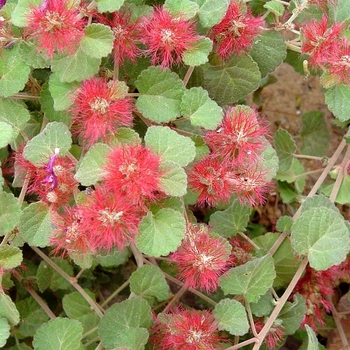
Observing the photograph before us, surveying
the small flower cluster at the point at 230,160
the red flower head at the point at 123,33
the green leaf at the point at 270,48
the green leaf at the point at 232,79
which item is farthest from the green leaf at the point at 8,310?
the green leaf at the point at 270,48

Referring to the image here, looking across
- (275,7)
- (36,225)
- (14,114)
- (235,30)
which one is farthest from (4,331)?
(275,7)

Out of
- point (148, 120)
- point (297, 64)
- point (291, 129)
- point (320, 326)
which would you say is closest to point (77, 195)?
point (148, 120)

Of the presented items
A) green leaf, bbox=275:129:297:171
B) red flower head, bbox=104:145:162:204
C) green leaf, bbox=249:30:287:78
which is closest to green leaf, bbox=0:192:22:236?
red flower head, bbox=104:145:162:204

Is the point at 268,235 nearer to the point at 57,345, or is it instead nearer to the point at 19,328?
the point at 57,345

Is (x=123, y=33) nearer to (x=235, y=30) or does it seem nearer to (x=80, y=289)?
(x=235, y=30)

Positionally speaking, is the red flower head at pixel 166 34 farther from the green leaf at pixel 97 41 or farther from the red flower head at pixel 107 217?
the red flower head at pixel 107 217

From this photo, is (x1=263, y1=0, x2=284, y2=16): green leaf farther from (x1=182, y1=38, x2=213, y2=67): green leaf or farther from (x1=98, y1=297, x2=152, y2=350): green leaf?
(x1=98, y1=297, x2=152, y2=350): green leaf

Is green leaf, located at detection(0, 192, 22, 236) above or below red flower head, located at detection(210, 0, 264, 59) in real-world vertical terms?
below
